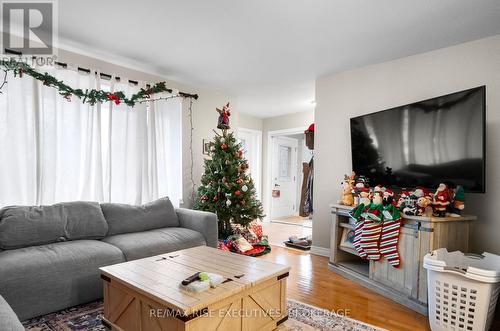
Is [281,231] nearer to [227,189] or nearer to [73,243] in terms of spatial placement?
[227,189]

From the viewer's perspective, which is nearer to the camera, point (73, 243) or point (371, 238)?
point (73, 243)

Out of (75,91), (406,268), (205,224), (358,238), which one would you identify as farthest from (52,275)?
(406,268)

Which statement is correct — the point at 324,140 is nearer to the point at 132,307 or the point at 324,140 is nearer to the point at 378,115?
the point at 378,115

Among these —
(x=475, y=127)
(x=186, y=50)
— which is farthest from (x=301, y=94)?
(x=475, y=127)

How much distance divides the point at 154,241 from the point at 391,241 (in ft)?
7.17

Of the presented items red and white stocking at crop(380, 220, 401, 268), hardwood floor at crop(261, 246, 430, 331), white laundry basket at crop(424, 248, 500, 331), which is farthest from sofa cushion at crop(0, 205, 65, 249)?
white laundry basket at crop(424, 248, 500, 331)

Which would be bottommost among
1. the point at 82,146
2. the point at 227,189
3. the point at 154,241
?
the point at 154,241

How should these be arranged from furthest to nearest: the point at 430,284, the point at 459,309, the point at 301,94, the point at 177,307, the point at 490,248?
the point at 301,94 < the point at 490,248 < the point at 430,284 < the point at 459,309 < the point at 177,307

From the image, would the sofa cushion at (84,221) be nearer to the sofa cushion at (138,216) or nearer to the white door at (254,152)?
the sofa cushion at (138,216)

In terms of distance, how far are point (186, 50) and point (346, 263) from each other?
9.75 ft

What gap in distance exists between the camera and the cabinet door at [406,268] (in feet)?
7.50

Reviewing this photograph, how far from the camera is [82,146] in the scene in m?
3.07

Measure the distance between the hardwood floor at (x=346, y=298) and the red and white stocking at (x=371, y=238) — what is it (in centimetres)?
36

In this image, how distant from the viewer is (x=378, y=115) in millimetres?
2982
